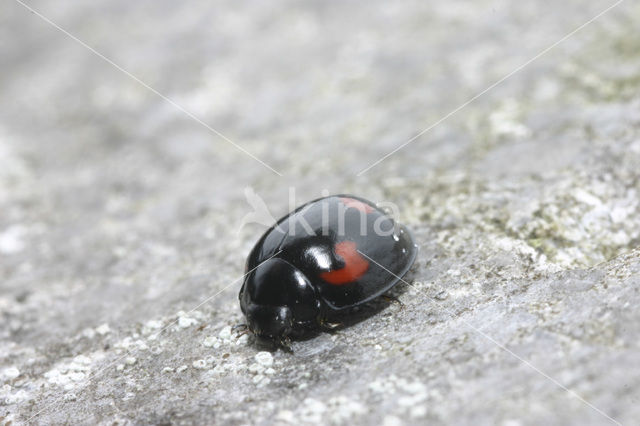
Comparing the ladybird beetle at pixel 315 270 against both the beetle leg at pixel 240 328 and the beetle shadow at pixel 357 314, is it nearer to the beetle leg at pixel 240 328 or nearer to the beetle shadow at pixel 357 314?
the beetle shadow at pixel 357 314

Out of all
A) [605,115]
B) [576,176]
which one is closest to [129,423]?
[576,176]

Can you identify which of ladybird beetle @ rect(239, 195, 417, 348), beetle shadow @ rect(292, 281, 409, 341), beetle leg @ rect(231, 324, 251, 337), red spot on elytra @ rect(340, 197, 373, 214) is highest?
red spot on elytra @ rect(340, 197, 373, 214)

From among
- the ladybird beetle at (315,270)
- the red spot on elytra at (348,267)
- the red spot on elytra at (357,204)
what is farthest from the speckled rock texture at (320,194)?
the red spot on elytra at (357,204)

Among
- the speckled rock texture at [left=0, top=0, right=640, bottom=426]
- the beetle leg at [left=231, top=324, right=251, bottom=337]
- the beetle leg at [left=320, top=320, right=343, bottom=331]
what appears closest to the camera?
the speckled rock texture at [left=0, top=0, right=640, bottom=426]

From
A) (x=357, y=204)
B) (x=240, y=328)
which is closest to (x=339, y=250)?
(x=357, y=204)

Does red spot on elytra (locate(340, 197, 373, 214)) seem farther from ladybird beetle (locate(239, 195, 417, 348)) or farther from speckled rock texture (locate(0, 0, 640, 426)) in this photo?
speckled rock texture (locate(0, 0, 640, 426))

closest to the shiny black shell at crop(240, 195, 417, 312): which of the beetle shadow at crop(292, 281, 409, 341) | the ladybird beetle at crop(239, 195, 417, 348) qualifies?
the ladybird beetle at crop(239, 195, 417, 348)

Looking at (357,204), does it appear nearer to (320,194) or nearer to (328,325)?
(328,325)
